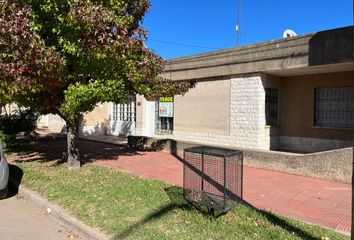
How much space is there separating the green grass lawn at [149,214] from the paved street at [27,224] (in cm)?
36

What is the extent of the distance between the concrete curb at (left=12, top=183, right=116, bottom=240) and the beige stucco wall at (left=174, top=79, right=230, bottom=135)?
7.51 meters

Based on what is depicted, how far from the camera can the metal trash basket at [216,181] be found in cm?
511

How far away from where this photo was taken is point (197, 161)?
6953mm

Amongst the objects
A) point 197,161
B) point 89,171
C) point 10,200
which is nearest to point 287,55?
point 197,161

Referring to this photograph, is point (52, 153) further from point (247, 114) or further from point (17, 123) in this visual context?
point (247, 114)

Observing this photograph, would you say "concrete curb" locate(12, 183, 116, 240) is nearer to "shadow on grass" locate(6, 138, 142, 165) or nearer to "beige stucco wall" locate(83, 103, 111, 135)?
"shadow on grass" locate(6, 138, 142, 165)

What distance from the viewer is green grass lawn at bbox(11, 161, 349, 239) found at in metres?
4.52

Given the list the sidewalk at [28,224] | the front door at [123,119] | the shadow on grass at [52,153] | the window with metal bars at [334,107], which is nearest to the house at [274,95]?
the window with metal bars at [334,107]

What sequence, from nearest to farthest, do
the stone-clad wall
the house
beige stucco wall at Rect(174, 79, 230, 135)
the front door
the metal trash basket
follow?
1. the metal trash basket
2. the house
3. the stone-clad wall
4. beige stucco wall at Rect(174, 79, 230, 135)
5. the front door

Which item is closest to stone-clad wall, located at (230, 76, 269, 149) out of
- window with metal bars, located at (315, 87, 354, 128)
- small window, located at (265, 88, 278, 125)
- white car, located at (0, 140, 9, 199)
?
small window, located at (265, 88, 278, 125)

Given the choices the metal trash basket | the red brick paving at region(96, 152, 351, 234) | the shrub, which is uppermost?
the shrub

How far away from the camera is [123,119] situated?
18.6 meters

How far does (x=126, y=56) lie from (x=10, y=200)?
3965 mm

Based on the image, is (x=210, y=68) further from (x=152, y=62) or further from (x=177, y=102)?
(x=152, y=62)
